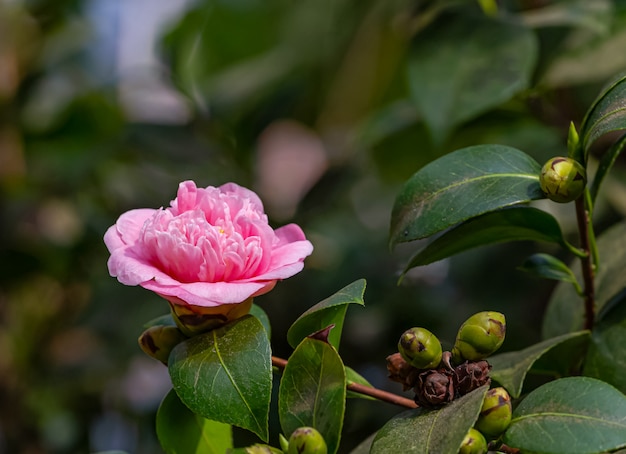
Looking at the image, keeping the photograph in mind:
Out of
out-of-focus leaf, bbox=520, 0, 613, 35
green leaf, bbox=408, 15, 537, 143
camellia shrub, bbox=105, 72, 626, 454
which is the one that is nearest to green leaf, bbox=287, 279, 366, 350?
camellia shrub, bbox=105, 72, 626, 454

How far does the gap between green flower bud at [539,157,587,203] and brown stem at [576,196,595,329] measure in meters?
0.02

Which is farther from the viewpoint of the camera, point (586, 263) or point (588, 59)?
point (588, 59)

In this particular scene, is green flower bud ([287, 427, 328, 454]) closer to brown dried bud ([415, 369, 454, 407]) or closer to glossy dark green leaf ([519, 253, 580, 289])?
brown dried bud ([415, 369, 454, 407])

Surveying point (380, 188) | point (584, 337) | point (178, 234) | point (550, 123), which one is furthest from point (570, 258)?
point (178, 234)

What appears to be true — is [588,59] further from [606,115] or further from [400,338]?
[400,338]

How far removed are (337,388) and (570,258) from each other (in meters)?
0.66

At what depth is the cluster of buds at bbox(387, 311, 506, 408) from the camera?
0.45m

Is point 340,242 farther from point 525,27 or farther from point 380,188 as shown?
point 525,27

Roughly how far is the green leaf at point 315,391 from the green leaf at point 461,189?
0.35ft

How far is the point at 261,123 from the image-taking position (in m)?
1.43

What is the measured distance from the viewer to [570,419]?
0.42 metres

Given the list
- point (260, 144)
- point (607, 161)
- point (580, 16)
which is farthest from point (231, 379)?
point (260, 144)

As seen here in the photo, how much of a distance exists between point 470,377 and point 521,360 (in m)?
0.11

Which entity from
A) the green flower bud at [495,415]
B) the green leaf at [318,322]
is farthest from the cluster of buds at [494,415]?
the green leaf at [318,322]
